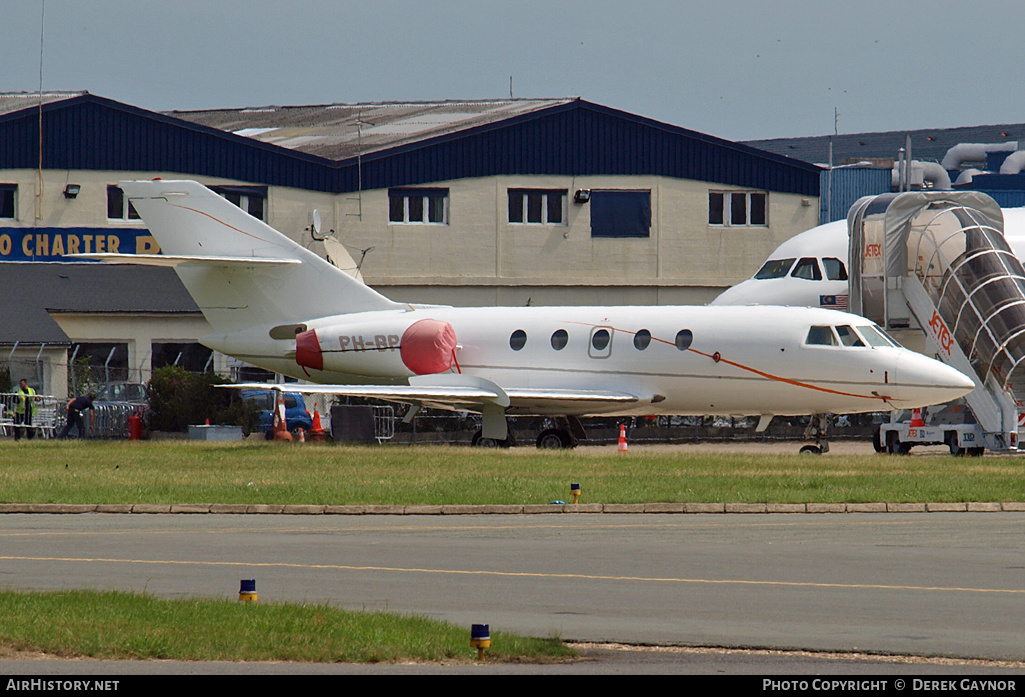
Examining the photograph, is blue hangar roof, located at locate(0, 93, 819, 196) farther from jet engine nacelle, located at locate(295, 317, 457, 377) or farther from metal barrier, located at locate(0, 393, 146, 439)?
jet engine nacelle, located at locate(295, 317, 457, 377)

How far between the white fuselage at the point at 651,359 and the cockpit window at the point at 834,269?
5.19 meters

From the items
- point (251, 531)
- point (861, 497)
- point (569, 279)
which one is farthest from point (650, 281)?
point (251, 531)

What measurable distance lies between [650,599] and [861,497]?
862 cm

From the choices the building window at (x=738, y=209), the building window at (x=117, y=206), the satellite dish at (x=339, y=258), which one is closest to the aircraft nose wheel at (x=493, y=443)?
the satellite dish at (x=339, y=258)

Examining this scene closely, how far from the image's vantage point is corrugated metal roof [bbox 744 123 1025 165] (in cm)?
10150

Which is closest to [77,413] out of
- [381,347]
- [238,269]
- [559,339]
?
[238,269]

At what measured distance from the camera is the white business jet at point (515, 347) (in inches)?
1127

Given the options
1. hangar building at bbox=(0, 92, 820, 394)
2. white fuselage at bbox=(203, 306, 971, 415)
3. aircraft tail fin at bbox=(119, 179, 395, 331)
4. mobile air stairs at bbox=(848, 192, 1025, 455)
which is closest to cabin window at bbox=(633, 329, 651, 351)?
white fuselage at bbox=(203, 306, 971, 415)

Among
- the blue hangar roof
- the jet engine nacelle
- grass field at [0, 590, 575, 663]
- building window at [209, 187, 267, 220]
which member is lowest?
grass field at [0, 590, 575, 663]

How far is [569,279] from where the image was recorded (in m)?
50.4

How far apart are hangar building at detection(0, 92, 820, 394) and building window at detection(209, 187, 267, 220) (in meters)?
0.05

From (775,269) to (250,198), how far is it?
21.6 meters

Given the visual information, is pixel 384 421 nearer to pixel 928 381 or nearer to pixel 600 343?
pixel 600 343
